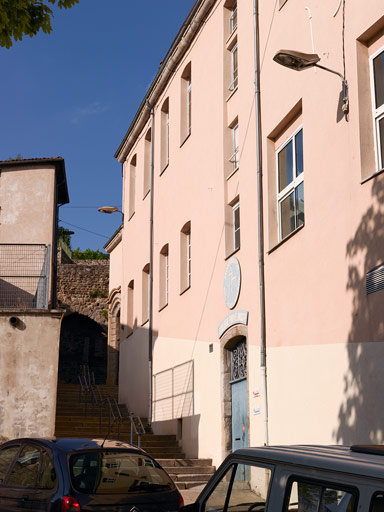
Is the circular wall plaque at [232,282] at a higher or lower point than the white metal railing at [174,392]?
higher

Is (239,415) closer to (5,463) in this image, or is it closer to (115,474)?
(5,463)

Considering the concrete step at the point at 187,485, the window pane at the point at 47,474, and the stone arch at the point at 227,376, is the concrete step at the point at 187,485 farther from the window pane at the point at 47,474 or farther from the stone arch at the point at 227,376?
the window pane at the point at 47,474

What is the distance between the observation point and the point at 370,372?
9531 mm

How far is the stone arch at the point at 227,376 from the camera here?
14.7 meters

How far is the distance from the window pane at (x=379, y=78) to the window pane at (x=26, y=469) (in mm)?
6631

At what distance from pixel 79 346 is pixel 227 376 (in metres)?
20.9

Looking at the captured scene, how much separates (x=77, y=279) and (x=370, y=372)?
2514 centimetres

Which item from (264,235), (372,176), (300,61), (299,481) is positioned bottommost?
(299,481)

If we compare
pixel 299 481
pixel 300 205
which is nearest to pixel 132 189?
pixel 300 205

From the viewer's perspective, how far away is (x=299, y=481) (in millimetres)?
3867

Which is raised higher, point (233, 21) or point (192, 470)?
point (233, 21)

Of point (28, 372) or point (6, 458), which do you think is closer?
point (6, 458)

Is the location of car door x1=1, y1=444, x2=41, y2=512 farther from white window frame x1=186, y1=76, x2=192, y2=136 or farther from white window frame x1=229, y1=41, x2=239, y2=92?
white window frame x1=186, y1=76, x2=192, y2=136

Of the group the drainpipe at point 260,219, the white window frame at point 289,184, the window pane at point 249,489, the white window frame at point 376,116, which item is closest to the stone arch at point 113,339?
the drainpipe at point 260,219
